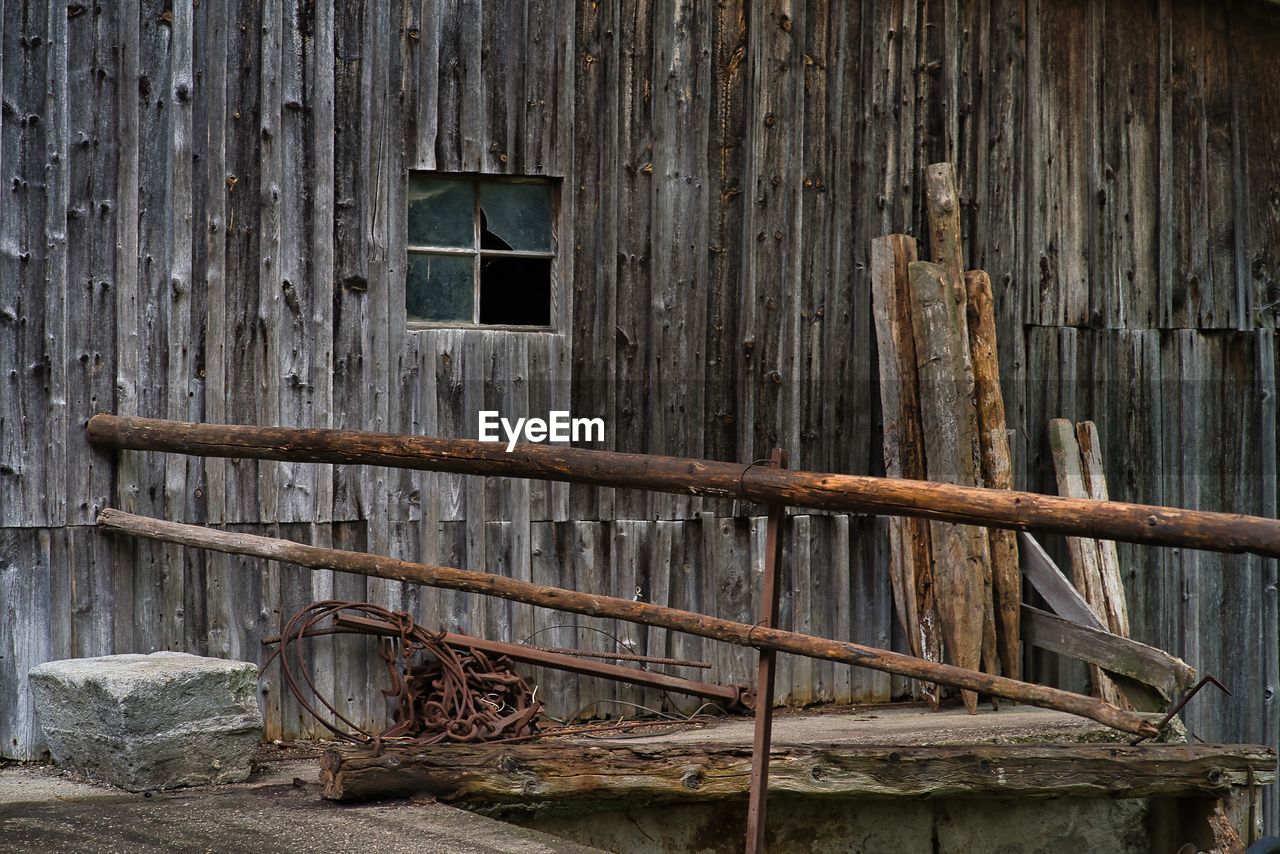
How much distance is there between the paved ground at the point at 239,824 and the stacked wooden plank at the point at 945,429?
11.1 ft

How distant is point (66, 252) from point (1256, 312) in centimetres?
706

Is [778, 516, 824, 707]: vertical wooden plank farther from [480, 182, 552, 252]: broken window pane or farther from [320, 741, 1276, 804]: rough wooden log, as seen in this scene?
[480, 182, 552, 252]: broken window pane

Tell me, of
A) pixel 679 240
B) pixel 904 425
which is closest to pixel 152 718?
pixel 679 240

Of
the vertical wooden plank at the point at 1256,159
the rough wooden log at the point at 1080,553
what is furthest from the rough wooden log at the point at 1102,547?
the vertical wooden plank at the point at 1256,159

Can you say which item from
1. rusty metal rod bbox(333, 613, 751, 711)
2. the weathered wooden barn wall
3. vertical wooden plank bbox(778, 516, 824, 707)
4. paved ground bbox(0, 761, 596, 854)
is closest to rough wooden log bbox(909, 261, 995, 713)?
the weathered wooden barn wall

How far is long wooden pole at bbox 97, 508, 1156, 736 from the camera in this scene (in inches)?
199

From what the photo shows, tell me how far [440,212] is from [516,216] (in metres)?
0.39

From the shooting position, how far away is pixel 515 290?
24.1 feet

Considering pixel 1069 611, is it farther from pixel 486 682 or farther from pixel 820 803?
pixel 486 682

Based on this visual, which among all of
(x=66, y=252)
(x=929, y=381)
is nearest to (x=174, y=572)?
(x=66, y=252)

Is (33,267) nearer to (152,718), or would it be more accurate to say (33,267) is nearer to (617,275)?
(152,718)

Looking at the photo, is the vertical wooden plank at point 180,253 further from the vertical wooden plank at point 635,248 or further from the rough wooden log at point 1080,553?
the rough wooden log at point 1080,553

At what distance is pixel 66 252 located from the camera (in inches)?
253

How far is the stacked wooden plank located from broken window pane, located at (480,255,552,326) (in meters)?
1.90
